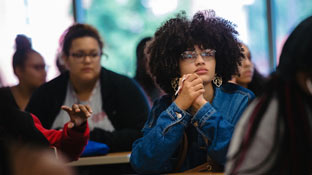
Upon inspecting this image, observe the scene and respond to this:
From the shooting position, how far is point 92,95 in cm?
372

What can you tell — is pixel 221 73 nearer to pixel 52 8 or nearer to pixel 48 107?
pixel 48 107

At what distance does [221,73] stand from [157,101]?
33cm

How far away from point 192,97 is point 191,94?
17 mm

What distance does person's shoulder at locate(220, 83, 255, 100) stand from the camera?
2184mm

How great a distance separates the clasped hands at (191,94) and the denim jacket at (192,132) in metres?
0.03

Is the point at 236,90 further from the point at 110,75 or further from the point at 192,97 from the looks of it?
the point at 110,75

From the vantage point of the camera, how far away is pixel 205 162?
218 cm

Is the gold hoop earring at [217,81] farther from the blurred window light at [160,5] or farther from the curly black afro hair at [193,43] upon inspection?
the blurred window light at [160,5]

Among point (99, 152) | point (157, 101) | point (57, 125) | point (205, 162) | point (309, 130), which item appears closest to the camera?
point (309, 130)

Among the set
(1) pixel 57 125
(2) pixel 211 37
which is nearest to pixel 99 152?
(1) pixel 57 125

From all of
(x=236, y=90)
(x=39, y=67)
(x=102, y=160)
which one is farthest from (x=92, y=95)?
(x=236, y=90)

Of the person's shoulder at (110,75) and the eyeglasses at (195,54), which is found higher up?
the eyeglasses at (195,54)

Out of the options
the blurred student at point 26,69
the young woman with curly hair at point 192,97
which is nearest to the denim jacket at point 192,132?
the young woman with curly hair at point 192,97

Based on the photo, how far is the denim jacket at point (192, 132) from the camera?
2027mm
